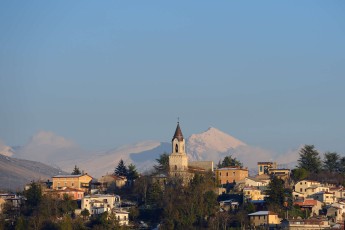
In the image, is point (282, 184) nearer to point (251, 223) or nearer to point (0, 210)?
point (251, 223)

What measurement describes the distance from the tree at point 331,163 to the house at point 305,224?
47.0ft

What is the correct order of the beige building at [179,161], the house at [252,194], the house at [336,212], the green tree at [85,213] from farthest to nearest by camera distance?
the beige building at [179,161] < the house at [252,194] < the green tree at [85,213] < the house at [336,212]

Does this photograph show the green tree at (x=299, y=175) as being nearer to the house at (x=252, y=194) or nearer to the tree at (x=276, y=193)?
the house at (x=252, y=194)

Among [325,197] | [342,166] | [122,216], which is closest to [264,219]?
[325,197]

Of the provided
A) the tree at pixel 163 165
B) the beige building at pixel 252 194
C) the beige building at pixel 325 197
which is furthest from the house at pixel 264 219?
the tree at pixel 163 165

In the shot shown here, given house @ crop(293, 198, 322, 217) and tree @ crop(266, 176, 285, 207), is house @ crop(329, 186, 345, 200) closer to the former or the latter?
house @ crop(293, 198, 322, 217)

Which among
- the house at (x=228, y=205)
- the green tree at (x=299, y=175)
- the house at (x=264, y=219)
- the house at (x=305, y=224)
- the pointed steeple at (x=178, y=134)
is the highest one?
the pointed steeple at (x=178, y=134)

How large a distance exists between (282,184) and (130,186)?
12294 millimetres

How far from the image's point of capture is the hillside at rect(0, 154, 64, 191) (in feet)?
559

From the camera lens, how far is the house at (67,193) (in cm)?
7444

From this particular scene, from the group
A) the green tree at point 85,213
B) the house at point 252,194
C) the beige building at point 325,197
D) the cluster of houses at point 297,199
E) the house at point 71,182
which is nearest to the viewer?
the cluster of houses at point 297,199

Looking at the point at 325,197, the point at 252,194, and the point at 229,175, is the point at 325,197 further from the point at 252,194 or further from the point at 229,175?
the point at 229,175

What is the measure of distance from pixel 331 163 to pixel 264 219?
47.9 ft

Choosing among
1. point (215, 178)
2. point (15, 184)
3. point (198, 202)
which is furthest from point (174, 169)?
point (15, 184)
